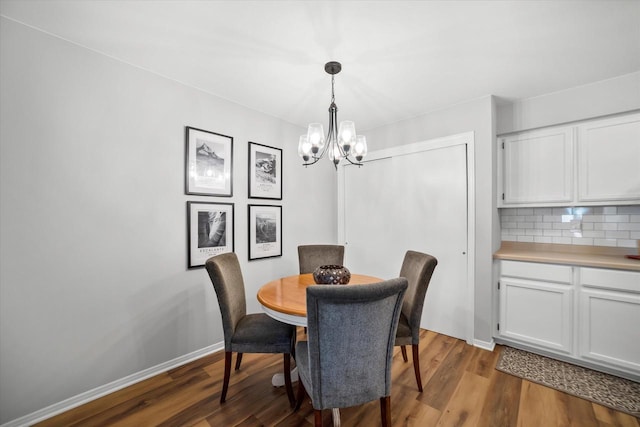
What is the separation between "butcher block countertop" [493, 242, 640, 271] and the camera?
2084 mm

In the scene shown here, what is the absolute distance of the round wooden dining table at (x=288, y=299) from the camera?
154 centimetres

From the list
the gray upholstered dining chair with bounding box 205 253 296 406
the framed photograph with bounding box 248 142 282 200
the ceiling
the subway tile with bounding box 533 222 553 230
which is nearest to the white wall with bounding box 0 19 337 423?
the ceiling

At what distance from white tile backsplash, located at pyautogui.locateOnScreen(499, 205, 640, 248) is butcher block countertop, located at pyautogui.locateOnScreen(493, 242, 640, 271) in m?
0.05

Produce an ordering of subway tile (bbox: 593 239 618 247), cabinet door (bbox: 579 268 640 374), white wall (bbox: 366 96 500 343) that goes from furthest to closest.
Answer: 1. white wall (bbox: 366 96 500 343)
2. subway tile (bbox: 593 239 618 247)
3. cabinet door (bbox: 579 268 640 374)

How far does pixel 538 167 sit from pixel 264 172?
2.84m

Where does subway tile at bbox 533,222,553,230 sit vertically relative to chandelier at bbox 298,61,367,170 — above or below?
below

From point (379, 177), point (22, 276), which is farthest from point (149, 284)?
point (379, 177)

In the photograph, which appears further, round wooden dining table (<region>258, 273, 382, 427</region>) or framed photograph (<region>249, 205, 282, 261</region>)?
framed photograph (<region>249, 205, 282, 261</region>)

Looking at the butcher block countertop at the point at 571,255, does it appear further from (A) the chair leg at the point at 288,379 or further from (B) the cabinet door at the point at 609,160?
(A) the chair leg at the point at 288,379

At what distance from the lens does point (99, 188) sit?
1874mm

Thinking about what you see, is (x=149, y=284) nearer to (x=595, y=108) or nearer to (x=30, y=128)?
(x=30, y=128)

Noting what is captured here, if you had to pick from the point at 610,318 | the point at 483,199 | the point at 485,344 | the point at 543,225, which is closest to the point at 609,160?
the point at 543,225

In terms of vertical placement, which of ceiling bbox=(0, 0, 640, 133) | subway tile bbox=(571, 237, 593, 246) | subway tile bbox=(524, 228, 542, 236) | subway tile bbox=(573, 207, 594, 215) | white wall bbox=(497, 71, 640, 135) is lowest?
subway tile bbox=(571, 237, 593, 246)

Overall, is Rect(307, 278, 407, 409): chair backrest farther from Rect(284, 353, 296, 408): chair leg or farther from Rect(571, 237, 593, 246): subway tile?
Rect(571, 237, 593, 246): subway tile
